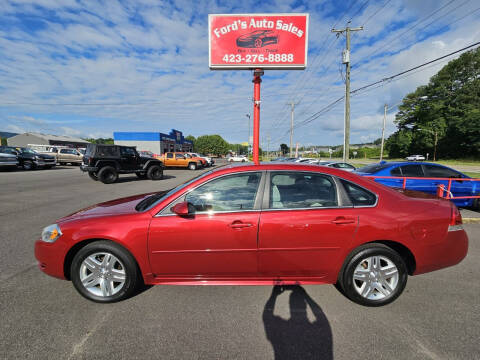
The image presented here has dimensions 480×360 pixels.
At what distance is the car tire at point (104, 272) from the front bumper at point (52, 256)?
14 centimetres

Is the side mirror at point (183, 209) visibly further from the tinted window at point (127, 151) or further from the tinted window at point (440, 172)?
the tinted window at point (127, 151)

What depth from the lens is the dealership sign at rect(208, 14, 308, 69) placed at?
812 centimetres

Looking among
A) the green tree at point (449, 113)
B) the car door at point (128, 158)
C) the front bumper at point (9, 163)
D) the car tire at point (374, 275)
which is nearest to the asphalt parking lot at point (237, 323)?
the car tire at point (374, 275)

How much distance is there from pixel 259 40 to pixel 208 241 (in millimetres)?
8771

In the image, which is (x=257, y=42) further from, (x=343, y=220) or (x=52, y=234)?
(x=52, y=234)

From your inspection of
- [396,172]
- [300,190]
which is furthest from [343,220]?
[396,172]

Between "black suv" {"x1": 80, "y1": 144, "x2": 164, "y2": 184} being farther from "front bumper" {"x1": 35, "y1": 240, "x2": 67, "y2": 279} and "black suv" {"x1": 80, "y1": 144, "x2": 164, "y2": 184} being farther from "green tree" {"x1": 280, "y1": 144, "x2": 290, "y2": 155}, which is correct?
"green tree" {"x1": 280, "y1": 144, "x2": 290, "y2": 155}

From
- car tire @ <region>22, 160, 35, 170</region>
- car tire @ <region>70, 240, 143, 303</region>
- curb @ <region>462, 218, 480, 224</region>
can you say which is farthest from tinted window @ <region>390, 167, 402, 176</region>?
car tire @ <region>22, 160, 35, 170</region>

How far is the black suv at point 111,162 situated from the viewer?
10.6 m

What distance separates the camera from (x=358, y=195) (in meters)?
2.25

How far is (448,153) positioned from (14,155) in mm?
63535

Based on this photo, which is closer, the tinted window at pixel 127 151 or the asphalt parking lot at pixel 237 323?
the asphalt parking lot at pixel 237 323

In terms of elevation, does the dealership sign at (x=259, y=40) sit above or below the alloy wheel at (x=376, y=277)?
above

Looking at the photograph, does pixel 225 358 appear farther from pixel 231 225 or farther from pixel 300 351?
pixel 231 225
